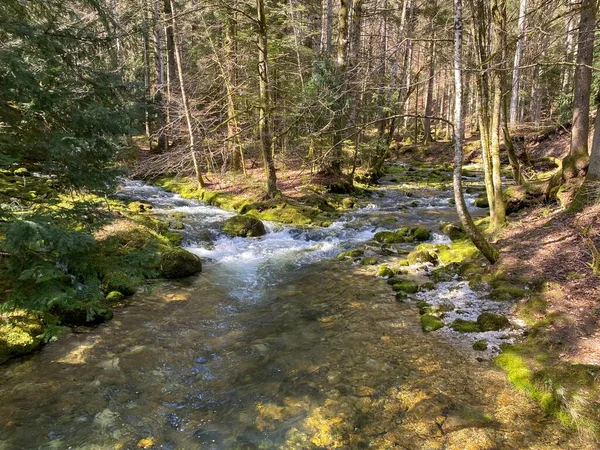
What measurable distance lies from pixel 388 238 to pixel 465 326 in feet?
18.9

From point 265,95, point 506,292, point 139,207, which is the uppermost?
point 265,95

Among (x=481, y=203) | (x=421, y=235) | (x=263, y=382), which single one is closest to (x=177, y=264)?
(x=263, y=382)

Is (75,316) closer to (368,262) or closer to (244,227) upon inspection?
(244,227)

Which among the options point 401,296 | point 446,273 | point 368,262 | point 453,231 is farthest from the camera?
point 453,231

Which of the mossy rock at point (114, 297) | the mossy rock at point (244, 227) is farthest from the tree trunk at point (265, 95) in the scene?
the mossy rock at point (114, 297)

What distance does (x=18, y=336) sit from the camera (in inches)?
239

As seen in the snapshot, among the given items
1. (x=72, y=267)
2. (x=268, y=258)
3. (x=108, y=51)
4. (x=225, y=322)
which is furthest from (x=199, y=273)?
(x=108, y=51)

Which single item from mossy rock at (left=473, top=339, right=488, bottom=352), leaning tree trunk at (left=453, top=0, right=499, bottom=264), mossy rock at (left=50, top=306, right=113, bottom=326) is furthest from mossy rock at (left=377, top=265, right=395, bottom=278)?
mossy rock at (left=50, top=306, right=113, bottom=326)

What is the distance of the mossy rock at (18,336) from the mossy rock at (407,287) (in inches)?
262

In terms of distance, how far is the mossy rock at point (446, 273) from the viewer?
8758mm

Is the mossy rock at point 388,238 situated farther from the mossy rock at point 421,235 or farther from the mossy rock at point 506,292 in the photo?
the mossy rock at point 506,292

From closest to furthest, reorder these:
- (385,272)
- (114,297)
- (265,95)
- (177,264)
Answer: (114,297), (385,272), (177,264), (265,95)

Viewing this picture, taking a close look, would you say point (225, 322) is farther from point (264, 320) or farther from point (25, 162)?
point (25, 162)

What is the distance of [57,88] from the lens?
5301 millimetres
